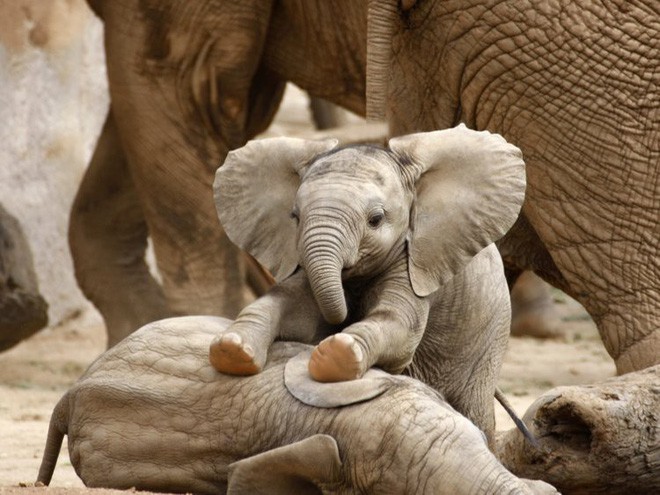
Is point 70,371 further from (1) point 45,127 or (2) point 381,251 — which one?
(2) point 381,251

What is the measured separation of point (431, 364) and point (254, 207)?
1.46 ft

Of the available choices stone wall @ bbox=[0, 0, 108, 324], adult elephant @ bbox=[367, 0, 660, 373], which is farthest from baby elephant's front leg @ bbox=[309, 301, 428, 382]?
stone wall @ bbox=[0, 0, 108, 324]

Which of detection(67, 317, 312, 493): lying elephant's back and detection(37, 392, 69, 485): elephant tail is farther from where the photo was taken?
detection(37, 392, 69, 485): elephant tail

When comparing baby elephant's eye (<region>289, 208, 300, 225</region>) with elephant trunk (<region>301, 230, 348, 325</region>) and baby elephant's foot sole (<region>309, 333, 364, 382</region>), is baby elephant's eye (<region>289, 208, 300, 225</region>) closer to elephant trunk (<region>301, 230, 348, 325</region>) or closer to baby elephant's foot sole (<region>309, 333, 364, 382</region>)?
elephant trunk (<region>301, 230, 348, 325</region>)

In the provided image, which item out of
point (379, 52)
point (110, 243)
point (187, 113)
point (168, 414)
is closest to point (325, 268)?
point (168, 414)

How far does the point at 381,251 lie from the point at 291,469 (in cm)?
42

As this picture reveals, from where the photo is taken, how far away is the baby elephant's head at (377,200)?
3115 mm

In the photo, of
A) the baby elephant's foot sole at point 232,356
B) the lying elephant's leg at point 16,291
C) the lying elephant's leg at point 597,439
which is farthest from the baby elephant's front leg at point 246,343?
the lying elephant's leg at point 16,291

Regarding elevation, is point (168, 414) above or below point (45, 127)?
above

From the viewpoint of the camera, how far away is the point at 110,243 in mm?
6621

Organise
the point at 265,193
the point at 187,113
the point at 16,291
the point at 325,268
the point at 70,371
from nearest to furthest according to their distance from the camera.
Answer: the point at 325,268, the point at 265,193, the point at 187,113, the point at 16,291, the point at 70,371

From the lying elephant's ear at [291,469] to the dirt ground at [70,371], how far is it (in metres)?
0.96

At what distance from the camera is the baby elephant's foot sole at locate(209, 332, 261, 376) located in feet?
10.1

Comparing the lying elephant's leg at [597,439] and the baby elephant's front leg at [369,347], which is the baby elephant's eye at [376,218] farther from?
the lying elephant's leg at [597,439]
